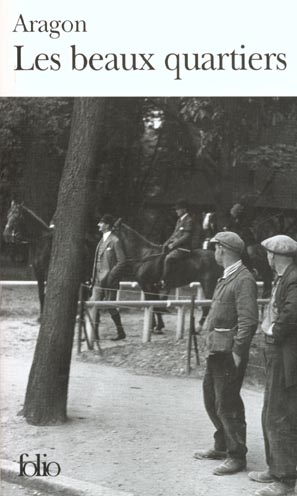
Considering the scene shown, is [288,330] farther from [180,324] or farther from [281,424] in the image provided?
[180,324]

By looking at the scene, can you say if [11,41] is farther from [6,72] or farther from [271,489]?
[271,489]

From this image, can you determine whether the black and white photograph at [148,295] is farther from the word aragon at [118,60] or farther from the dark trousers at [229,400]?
the word aragon at [118,60]

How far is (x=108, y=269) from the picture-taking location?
1217 cm

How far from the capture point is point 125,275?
12984 mm

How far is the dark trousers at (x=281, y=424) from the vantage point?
20.3ft

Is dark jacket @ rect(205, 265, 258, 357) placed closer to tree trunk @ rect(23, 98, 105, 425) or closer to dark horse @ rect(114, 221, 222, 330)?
tree trunk @ rect(23, 98, 105, 425)

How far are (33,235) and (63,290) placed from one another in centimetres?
547

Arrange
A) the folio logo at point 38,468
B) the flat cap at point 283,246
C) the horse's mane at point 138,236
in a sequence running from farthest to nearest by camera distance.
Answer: the horse's mane at point 138,236 → the folio logo at point 38,468 → the flat cap at point 283,246

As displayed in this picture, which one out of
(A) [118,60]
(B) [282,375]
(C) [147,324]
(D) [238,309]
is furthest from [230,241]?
(C) [147,324]

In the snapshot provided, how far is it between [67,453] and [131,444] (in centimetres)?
59

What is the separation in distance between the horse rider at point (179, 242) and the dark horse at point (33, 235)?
1.94 metres

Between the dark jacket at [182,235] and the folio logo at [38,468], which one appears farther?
the dark jacket at [182,235]

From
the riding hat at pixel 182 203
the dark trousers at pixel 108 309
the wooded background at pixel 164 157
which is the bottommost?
the dark trousers at pixel 108 309

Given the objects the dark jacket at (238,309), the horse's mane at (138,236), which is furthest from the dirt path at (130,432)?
the horse's mane at (138,236)
